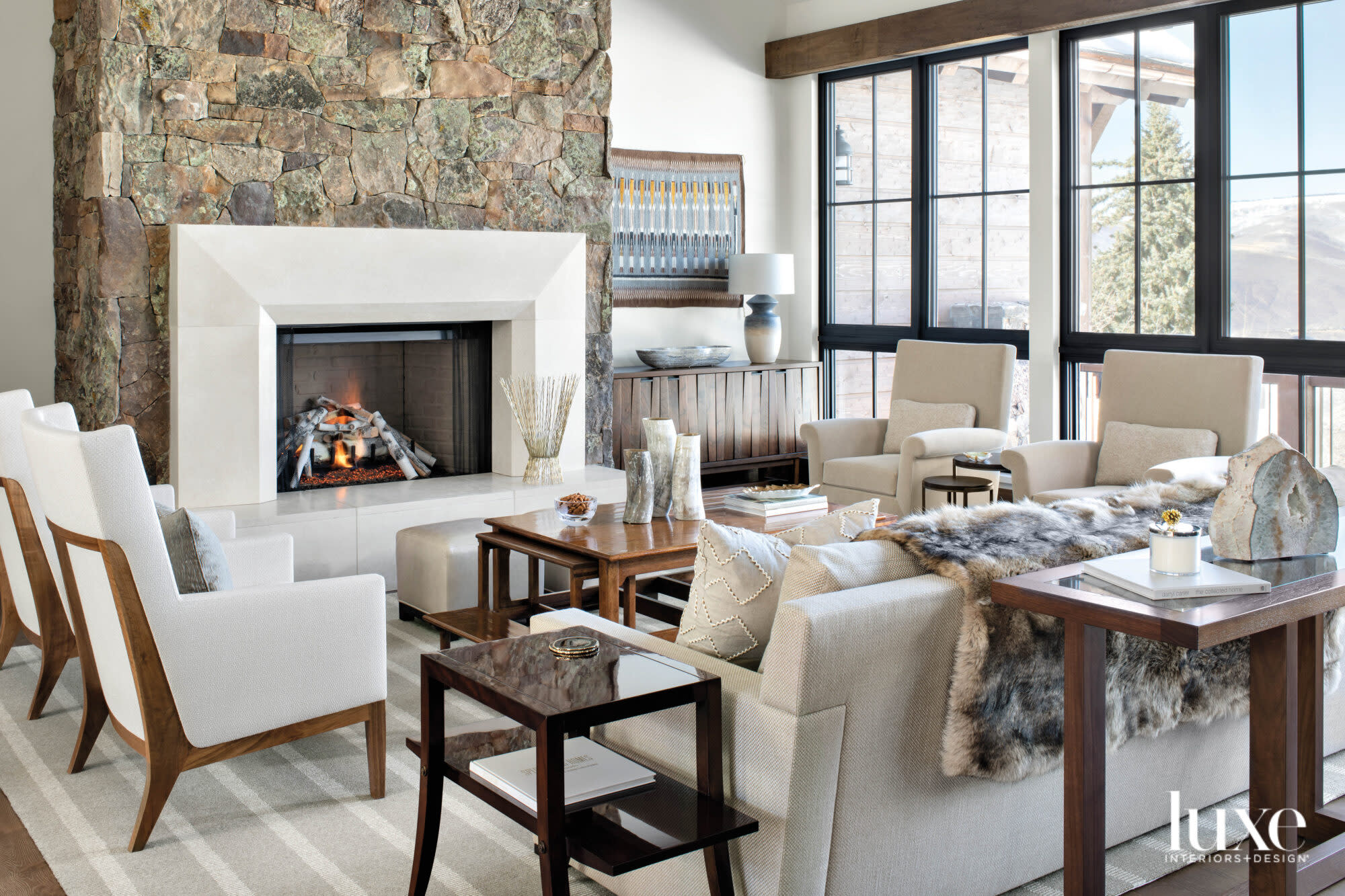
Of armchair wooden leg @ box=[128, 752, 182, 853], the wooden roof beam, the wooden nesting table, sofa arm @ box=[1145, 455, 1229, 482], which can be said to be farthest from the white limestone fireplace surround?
the wooden roof beam

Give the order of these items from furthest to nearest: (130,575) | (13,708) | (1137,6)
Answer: (1137,6) → (13,708) → (130,575)

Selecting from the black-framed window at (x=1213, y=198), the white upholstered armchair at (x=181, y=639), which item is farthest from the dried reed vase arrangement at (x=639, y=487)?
the black-framed window at (x=1213, y=198)

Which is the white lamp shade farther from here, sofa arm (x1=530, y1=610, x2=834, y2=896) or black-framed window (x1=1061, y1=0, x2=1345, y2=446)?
sofa arm (x1=530, y1=610, x2=834, y2=896)

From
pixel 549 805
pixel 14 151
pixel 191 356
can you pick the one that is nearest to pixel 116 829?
pixel 549 805

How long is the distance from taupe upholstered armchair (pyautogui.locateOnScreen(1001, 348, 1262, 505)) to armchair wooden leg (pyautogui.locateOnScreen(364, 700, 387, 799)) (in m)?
2.83

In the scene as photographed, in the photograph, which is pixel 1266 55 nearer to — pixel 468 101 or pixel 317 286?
pixel 468 101

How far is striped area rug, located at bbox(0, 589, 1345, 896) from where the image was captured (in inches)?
97.8

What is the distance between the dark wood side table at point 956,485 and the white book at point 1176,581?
291 centimetres

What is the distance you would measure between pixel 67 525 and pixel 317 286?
258 centimetres

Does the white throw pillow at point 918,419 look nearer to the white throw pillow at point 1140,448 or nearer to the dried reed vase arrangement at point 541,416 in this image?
the white throw pillow at point 1140,448

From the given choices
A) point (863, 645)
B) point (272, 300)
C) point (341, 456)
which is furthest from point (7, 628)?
point (863, 645)

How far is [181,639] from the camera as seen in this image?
103 inches

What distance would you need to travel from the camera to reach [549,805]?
186 centimetres

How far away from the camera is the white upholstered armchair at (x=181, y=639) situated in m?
2.55
